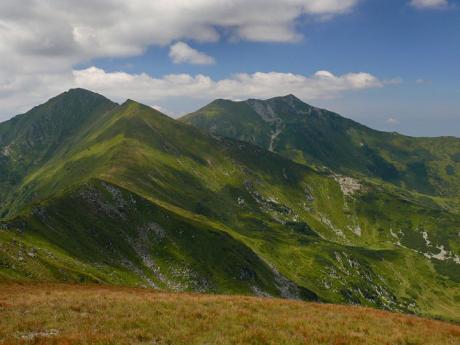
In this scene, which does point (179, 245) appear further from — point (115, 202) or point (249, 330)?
point (249, 330)

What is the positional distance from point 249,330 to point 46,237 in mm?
97741

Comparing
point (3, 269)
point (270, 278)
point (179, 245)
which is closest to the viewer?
point (3, 269)

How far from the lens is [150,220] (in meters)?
156

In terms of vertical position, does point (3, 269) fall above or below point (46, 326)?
below

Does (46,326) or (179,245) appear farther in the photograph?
(179,245)

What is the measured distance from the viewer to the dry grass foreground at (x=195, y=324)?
1778 centimetres

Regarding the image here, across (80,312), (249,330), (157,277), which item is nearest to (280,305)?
(249,330)

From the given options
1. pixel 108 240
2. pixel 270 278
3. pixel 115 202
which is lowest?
pixel 270 278

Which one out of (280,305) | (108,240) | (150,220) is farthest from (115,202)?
(280,305)

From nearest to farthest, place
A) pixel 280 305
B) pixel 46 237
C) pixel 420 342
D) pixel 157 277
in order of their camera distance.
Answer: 1. pixel 420 342
2. pixel 280 305
3. pixel 46 237
4. pixel 157 277

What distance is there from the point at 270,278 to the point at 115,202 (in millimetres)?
72606

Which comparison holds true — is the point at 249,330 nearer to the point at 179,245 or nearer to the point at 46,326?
the point at 46,326

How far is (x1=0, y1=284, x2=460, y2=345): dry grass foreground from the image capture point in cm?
1778

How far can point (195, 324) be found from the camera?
20.2 metres
